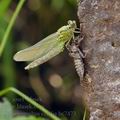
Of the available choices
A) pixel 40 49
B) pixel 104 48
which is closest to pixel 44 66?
pixel 40 49

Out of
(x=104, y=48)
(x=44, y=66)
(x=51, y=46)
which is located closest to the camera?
(x=104, y=48)

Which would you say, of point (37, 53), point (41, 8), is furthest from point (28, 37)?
point (37, 53)

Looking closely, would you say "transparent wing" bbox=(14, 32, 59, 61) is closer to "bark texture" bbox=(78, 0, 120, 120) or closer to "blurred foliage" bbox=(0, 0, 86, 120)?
"bark texture" bbox=(78, 0, 120, 120)

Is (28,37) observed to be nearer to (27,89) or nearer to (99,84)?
(27,89)

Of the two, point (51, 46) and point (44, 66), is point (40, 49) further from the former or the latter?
point (44, 66)

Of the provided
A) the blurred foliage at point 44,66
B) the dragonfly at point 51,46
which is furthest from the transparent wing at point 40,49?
the blurred foliage at point 44,66

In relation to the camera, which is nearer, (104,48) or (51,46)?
(104,48)

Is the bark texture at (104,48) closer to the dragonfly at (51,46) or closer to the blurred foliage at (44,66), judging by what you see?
the dragonfly at (51,46)
